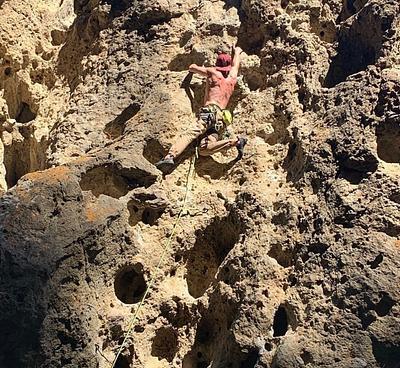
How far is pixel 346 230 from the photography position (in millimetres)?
6176

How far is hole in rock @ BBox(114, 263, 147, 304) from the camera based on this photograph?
6.62m

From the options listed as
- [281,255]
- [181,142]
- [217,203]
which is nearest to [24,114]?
[181,142]

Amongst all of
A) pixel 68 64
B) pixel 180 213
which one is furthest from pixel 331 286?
pixel 68 64

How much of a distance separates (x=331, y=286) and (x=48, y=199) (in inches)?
101

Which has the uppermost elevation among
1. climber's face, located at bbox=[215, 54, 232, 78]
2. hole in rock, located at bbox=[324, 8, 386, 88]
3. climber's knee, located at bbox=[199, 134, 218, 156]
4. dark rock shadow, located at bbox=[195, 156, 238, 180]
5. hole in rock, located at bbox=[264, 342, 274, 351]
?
hole in rock, located at bbox=[324, 8, 386, 88]

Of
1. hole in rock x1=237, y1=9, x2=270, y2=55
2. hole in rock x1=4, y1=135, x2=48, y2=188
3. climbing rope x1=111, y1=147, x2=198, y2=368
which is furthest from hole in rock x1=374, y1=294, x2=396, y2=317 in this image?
hole in rock x1=4, y1=135, x2=48, y2=188

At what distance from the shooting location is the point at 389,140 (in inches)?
264

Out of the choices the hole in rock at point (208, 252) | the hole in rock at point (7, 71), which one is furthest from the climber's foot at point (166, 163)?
the hole in rock at point (7, 71)

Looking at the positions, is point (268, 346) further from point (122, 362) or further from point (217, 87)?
point (217, 87)

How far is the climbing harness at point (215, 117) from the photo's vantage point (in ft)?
24.8

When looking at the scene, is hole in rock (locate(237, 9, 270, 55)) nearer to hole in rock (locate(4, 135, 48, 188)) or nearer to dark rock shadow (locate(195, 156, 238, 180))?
dark rock shadow (locate(195, 156, 238, 180))

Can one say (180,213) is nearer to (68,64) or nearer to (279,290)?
(279,290)

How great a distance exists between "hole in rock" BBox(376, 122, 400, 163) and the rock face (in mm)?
17

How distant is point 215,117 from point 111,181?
1292 millimetres
